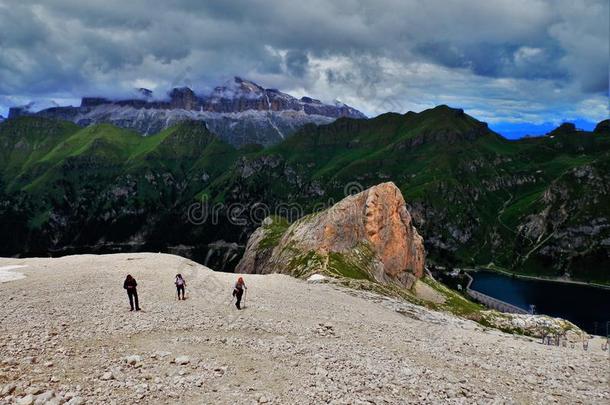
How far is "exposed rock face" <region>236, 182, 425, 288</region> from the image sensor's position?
10375 centimetres

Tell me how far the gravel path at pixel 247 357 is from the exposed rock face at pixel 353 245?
54896mm

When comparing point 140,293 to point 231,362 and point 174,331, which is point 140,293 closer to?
point 174,331

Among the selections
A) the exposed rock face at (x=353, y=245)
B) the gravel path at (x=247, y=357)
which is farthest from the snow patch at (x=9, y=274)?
the exposed rock face at (x=353, y=245)

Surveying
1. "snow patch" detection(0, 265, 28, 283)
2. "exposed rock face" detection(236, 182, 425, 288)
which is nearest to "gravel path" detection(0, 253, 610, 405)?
"snow patch" detection(0, 265, 28, 283)

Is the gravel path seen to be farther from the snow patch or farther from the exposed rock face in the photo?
the exposed rock face

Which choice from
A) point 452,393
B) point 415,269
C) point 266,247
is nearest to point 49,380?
point 452,393

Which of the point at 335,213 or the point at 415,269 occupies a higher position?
the point at 335,213

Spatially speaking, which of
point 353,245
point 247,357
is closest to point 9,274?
point 247,357

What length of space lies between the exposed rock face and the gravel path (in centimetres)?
5490

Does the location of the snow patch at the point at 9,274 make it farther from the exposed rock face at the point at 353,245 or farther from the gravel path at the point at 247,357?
the exposed rock face at the point at 353,245

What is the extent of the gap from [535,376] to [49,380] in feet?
87.6

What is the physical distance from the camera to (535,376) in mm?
27391

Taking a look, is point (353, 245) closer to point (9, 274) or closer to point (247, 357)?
point (9, 274)

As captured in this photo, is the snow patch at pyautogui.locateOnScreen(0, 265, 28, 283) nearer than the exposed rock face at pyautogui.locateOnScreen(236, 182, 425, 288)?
Yes
